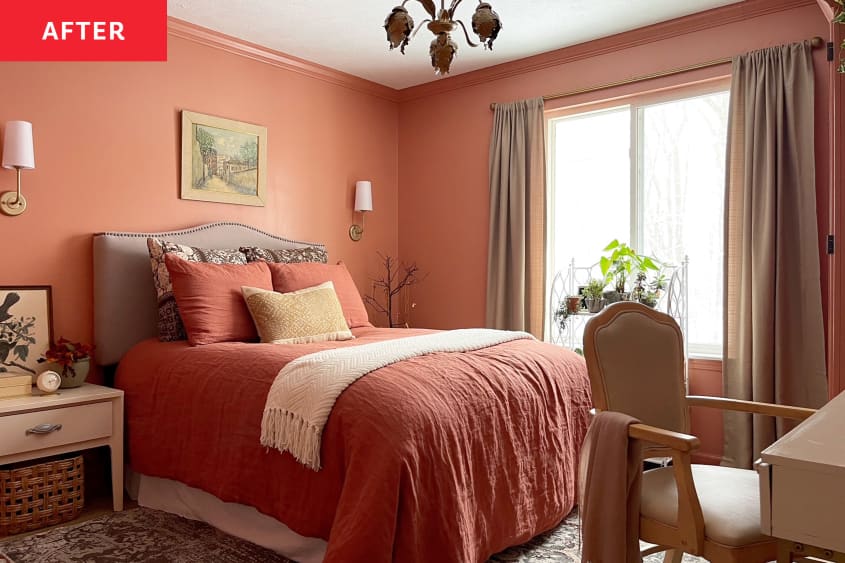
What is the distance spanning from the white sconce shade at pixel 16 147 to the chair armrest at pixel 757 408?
3157 mm

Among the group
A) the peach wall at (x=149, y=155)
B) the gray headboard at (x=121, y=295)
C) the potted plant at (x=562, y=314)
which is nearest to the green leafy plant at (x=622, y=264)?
the potted plant at (x=562, y=314)

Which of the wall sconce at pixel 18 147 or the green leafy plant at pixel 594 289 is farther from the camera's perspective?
the green leafy plant at pixel 594 289

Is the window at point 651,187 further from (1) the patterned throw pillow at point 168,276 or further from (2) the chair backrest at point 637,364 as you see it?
(1) the patterned throw pillow at point 168,276

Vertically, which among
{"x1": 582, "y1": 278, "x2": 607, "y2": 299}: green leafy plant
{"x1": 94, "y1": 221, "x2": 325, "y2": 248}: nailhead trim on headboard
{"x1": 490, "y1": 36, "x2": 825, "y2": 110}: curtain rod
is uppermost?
{"x1": 490, "y1": 36, "x2": 825, "y2": 110}: curtain rod

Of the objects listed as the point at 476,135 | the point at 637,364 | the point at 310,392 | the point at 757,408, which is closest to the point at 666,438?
the point at 637,364

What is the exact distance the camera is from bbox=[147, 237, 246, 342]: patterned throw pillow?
11.0 feet

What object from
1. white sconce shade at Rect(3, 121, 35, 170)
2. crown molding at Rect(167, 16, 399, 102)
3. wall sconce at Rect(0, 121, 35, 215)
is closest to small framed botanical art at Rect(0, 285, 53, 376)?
wall sconce at Rect(0, 121, 35, 215)

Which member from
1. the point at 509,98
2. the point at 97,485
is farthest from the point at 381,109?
the point at 97,485

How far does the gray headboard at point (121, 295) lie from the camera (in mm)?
3443

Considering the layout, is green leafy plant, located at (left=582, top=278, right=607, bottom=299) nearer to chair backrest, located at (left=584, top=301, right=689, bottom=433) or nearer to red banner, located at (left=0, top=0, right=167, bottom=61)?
chair backrest, located at (left=584, top=301, right=689, bottom=433)

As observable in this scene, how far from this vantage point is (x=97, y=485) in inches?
136

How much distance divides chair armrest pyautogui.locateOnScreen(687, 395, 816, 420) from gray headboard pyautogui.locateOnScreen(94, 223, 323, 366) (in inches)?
111

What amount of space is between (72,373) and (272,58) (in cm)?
245

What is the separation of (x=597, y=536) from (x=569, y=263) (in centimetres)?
284
